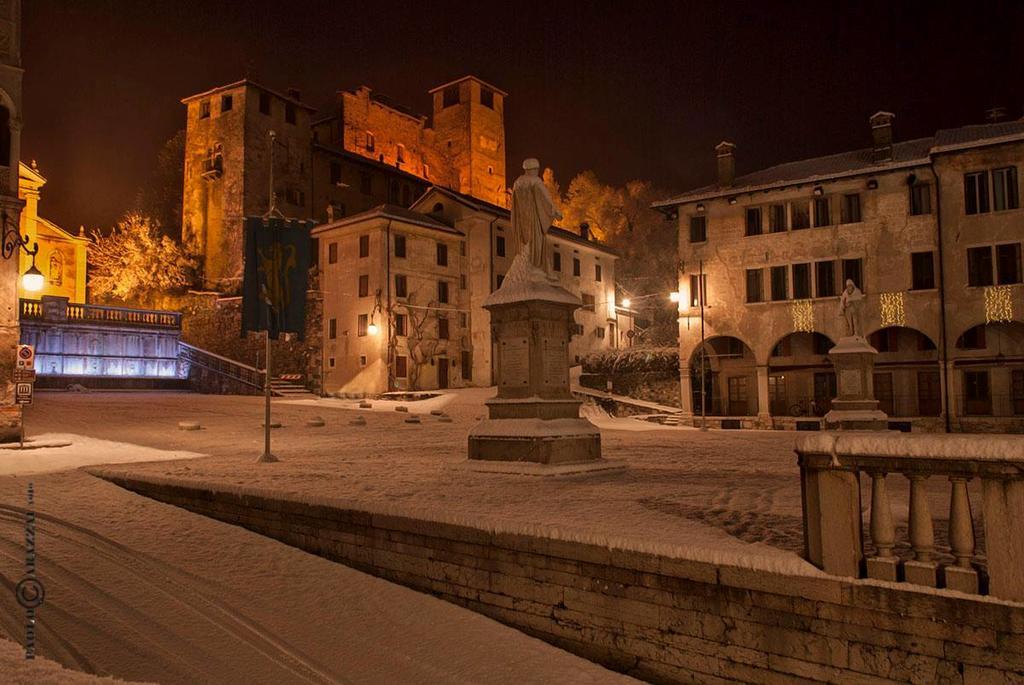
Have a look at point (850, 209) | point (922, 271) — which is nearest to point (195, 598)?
point (922, 271)

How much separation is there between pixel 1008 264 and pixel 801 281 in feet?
25.6

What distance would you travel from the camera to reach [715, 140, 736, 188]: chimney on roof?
35025 mm

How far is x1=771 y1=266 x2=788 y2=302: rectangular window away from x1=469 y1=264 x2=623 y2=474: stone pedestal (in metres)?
23.4

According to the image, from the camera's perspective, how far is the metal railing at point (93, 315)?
35.6 metres

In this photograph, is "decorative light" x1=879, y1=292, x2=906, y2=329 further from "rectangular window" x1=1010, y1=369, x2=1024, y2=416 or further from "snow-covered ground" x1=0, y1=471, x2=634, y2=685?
"snow-covered ground" x1=0, y1=471, x2=634, y2=685

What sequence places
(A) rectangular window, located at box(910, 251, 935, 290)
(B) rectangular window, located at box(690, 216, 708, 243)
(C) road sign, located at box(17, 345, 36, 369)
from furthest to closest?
1. (B) rectangular window, located at box(690, 216, 708, 243)
2. (A) rectangular window, located at box(910, 251, 935, 290)
3. (C) road sign, located at box(17, 345, 36, 369)

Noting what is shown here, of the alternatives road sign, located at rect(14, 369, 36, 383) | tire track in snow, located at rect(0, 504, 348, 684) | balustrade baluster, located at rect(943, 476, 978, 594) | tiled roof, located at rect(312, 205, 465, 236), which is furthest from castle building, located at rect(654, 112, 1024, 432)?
balustrade baluster, located at rect(943, 476, 978, 594)

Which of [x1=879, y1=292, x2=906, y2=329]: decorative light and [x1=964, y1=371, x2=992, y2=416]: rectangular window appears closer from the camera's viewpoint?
[x1=964, y1=371, x2=992, y2=416]: rectangular window

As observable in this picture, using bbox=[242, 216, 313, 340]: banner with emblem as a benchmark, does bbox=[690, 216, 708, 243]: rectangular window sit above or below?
above

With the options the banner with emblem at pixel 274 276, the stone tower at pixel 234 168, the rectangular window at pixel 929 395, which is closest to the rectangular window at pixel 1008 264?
the rectangular window at pixel 929 395

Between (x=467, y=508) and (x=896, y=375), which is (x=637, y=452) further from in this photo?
(x=896, y=375)

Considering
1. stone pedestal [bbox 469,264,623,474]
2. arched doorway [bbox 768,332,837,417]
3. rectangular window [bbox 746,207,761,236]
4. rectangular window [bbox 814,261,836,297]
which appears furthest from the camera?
arched doorway [bbox 768,332,837,417]

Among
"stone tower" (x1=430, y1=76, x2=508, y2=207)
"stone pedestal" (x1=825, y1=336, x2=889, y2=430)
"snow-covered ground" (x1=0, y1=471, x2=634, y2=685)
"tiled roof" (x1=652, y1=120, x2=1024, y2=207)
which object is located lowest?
"snow-covered ground" (x1=0, y1=471, x2=634, y2=685)

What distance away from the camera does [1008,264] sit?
28.4m
